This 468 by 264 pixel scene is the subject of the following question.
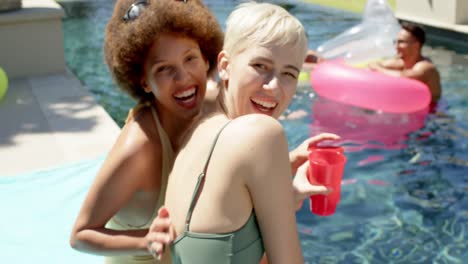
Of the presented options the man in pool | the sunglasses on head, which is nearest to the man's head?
the man in pool

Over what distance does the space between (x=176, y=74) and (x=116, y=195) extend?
434mm

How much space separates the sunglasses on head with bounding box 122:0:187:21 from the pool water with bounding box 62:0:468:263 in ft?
9.97

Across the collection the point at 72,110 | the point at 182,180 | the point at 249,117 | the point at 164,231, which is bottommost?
the point at 72,110

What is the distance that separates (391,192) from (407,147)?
108 centimetres

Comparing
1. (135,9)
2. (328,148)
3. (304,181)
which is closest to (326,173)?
(304,181)

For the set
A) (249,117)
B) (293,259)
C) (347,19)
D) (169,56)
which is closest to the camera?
(249,117)

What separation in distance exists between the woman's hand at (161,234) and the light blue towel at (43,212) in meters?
1.84

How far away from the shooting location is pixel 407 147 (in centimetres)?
651

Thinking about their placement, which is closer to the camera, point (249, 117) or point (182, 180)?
point (249, 117)

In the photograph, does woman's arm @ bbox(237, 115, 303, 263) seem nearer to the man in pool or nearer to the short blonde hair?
the short blonde hair

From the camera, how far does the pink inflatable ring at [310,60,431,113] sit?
6.86m

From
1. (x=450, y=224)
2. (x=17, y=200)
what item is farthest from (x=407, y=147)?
(x=17, y=200)

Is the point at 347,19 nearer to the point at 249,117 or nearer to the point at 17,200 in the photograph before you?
the point at 17,200

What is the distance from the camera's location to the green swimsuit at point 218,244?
5.38 ft
